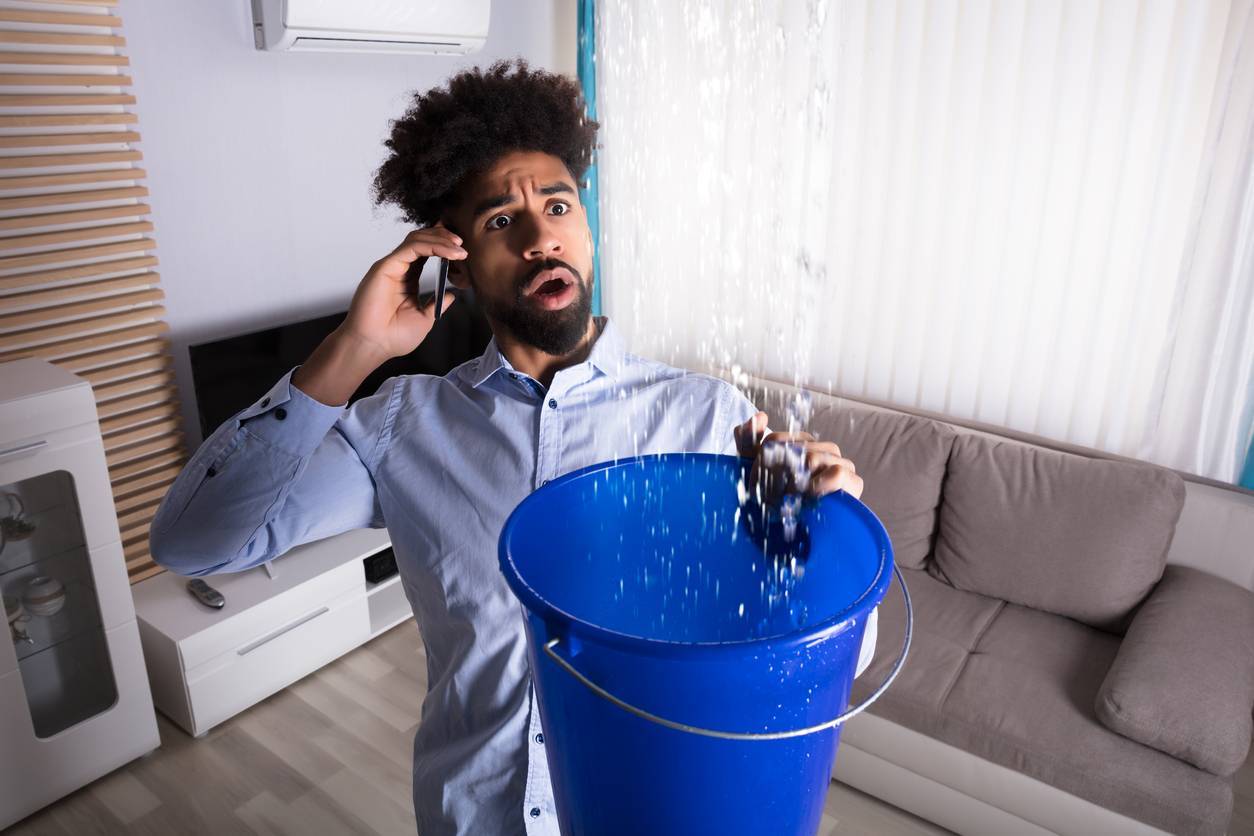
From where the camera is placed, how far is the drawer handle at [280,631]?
254 cm

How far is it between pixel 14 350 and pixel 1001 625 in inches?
106

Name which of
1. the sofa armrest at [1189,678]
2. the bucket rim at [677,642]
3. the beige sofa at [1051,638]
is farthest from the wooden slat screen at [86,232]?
the sofa armrest at [1189,678]

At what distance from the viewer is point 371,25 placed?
8.93ft

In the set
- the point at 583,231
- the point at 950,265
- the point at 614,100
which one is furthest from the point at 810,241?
the point at 583,231

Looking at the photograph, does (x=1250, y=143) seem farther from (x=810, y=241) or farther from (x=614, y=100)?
(x=614, y=100)

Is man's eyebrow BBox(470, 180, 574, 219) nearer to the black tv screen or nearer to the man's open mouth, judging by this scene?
the man's open mouth

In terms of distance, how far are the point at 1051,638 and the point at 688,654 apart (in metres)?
2.12

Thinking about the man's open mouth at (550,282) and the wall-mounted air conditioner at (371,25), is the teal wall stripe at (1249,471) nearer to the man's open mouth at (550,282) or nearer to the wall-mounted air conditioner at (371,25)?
the man's open mouth at (550,282)

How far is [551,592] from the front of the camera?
0.79 metres

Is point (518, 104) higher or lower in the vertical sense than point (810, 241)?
higher

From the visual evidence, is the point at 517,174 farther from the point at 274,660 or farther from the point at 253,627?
the point at 274,660

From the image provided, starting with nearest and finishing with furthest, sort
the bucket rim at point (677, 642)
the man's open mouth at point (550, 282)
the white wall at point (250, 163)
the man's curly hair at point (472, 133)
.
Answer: the bucket rim at point (677, 642) < the man's open mouth at point (550, 282) < the man's curly hair at point (472, 133) < the white wall at point (250, 163)

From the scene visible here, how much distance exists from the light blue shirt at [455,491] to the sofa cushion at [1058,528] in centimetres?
155

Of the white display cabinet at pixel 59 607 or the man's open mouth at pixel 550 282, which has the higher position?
the man's open mouth at pixel 550 282
